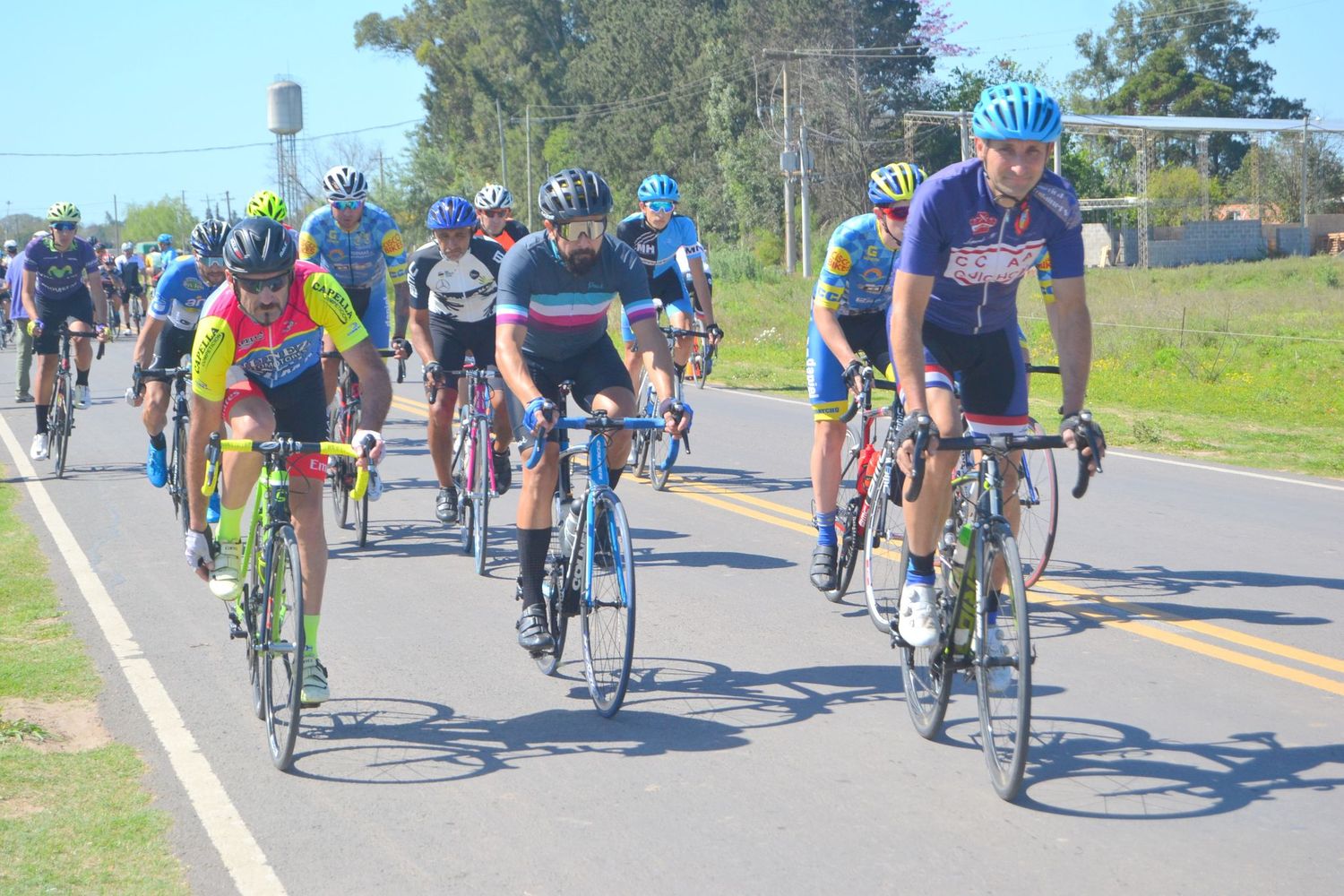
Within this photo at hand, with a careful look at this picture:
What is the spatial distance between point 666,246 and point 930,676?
691 cm

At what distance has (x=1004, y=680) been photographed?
4.95 m

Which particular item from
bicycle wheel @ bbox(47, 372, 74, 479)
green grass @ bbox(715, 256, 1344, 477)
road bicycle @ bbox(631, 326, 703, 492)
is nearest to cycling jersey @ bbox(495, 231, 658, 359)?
road bicycle @ bbox(631, 326, 703, 492)

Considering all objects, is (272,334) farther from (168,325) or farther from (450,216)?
(168,325)

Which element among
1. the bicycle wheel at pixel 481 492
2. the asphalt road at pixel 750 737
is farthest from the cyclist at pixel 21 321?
the bicycle wheel at pixel 481 492

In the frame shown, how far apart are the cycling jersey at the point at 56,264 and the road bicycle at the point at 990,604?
11078 mm

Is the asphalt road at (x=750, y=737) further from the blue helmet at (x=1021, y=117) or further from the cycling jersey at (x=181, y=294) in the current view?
the blue helmet at (x=1021, y=117)

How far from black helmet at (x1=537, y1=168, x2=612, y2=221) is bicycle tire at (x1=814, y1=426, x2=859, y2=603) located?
226cm

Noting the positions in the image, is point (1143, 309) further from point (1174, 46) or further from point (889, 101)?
point (1174, 46)

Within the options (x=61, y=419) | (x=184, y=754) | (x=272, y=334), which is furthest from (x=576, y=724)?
(x=61, y=419)

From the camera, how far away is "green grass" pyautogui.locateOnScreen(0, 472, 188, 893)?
4.53 meters

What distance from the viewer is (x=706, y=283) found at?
12148 millimetres

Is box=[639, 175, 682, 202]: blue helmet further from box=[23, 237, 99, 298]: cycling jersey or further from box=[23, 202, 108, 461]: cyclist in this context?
box=[23, 237, 99, 298]: cycling jersey

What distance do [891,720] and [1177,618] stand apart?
2234mm

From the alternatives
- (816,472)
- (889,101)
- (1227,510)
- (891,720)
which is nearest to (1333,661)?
(891,720)
